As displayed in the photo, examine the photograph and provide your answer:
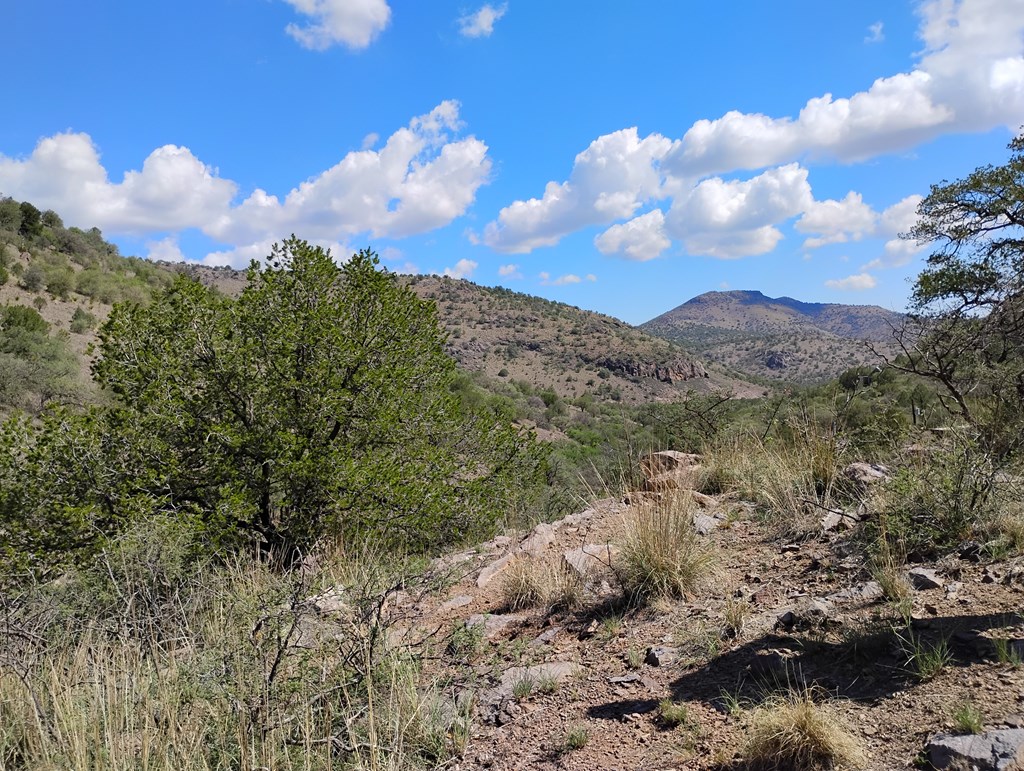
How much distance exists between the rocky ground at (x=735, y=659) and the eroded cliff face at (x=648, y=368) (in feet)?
175

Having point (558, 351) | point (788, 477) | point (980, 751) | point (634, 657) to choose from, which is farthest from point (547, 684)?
point (558, 351)

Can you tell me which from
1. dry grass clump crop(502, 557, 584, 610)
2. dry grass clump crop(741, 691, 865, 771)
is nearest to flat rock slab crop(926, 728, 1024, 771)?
dry grass clump crop(741, 691, 865, 771)

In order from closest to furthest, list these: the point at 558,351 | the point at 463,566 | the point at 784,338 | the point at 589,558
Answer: the point at 589,558 < the point at 463,566 < the point at 558,351 < the point at 784,338

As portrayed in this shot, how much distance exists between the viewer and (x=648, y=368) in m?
58.2

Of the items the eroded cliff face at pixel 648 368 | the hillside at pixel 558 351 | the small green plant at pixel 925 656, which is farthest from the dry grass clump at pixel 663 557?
the eroded cliff face at pixel 648 368

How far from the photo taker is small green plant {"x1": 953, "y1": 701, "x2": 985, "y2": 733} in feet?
7.77

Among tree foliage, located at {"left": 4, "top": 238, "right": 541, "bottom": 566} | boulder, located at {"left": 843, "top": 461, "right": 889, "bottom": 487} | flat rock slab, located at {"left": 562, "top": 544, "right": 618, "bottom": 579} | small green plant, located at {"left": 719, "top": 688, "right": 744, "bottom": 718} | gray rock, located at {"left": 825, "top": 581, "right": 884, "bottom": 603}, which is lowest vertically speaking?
small green plant, located at {"left": 719, "top": 688, "right": 744, "bottom": 718}

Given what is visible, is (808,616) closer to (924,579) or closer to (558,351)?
(924,579)

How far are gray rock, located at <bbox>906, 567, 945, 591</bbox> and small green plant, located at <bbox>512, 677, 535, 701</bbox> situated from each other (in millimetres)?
2363

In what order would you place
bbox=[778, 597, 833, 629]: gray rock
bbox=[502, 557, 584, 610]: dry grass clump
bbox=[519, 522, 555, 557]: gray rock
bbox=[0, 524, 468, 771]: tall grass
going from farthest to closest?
bbox=[519, 522, 555, 557]: gray rock < bbox=[502, 557, 584, 610]: dry grass clump < bbox=[778, 597, 833, 629]: gray rock < bbox=[0, 524, 468, 771]: tall grass

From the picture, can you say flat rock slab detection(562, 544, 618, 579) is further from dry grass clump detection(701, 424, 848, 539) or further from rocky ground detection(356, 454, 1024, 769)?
dry grass clump detection(701, 424, 848, 539)

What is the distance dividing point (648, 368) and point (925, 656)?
185 ft

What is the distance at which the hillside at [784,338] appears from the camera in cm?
5771

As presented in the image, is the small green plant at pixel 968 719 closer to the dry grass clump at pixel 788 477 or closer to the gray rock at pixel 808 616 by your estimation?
the gray rock at pixel 808 616
